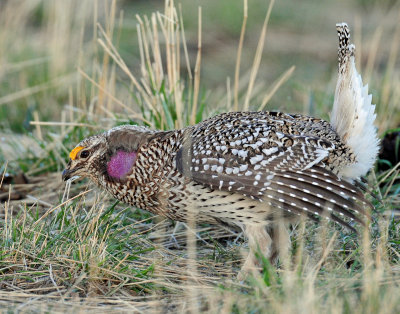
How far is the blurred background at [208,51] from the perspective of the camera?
24.0 ft

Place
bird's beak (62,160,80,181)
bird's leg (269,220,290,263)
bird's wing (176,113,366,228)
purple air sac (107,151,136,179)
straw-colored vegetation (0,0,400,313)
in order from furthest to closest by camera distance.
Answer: bird's beak (62,160,80,181)
purple air sac (107,151,136,179)
bird's leg (269,220,290,263)
bird's wing (176,113,366,228)
straw-colored vegetation (0,0,400,313)

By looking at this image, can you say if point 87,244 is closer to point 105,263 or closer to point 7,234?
point 105,263

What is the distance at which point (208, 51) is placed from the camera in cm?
1205

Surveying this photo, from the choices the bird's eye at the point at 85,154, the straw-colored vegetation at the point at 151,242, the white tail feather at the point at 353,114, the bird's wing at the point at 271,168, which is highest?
the white tail feather at the point at 353,114

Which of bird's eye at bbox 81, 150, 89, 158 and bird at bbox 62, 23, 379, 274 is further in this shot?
bird's eye at bbox 81, 150, 89, 158

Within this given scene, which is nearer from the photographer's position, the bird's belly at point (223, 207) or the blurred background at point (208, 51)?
the bird's belly at point (223, 207)

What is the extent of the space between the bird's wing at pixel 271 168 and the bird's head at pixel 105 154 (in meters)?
0.44

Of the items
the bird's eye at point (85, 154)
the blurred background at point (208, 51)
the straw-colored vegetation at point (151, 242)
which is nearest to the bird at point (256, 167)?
the bird's eye at point (85, 154)

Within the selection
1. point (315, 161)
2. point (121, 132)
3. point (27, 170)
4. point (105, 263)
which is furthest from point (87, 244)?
point (27, 170)

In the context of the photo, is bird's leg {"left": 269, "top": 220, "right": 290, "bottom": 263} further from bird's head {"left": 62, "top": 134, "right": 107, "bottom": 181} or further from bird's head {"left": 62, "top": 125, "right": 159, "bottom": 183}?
bird's head {"left": 62, "top": 134, "right": 107, "bottom": 181}

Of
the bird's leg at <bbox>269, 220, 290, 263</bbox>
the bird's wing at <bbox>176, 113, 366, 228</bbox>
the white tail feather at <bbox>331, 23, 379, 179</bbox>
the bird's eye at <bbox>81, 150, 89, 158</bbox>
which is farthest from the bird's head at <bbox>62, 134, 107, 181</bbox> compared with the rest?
the white tail feather at <bbox>331, 23, 379, 179</bbox>

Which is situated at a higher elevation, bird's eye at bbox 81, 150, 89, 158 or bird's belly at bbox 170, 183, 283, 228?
bird's eye at bbox 81, 150, 89, 158

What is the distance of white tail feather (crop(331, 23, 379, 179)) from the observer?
4582 mm

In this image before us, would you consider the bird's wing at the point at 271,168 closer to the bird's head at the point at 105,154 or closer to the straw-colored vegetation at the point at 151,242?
the straw-colored vegetation at the point at 151,242
